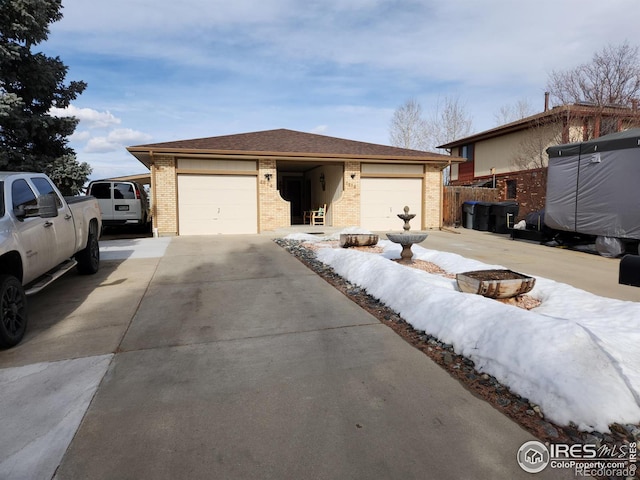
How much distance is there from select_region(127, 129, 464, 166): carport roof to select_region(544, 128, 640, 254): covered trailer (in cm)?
570

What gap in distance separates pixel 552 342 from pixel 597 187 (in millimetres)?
9253

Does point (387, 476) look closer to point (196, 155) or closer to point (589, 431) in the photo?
point (589, 431)

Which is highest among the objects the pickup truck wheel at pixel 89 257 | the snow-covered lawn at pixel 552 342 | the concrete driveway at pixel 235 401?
the pickup truck wheel at pixel 89 257

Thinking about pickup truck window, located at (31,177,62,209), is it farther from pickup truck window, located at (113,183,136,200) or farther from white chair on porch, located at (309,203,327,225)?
white chair on porch, located at (309,203,327,225)

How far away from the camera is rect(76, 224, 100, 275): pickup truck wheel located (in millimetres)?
7316

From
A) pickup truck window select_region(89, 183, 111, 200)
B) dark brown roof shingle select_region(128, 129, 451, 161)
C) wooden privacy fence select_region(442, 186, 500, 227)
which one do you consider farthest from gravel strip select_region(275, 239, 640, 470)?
wooden privacy fence select_region(442, 186, 500, 227)

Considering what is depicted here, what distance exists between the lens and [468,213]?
18.2m

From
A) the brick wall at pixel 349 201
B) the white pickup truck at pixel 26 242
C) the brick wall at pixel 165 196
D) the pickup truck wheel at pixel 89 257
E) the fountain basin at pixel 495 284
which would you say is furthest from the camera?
the brick wall at pixel 349 201

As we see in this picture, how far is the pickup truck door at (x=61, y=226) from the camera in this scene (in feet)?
18.0

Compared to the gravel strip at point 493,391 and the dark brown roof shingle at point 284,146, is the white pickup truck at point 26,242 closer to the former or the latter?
the gravel strip at point 493,391

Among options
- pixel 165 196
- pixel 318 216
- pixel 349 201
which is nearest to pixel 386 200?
pixel 349 201

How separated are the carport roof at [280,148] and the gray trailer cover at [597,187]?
562 centimetres

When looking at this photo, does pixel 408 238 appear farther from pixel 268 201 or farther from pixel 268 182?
pixel 268 182

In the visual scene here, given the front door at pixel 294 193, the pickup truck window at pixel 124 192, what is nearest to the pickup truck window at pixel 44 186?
the pickup truck window at pixel 124 192
